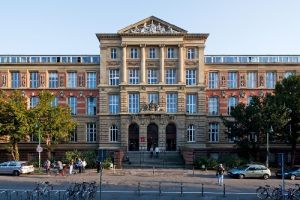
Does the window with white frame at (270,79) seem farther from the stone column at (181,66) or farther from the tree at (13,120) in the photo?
the tree at (13,120)

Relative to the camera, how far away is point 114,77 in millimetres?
75188

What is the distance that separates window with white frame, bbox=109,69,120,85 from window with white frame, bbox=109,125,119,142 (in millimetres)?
6899

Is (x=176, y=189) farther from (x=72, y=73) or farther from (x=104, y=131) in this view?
(x=72, y=73)

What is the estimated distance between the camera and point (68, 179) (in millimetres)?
48656

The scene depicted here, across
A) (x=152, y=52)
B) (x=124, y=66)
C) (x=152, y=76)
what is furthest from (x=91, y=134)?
(x=152, y=52)

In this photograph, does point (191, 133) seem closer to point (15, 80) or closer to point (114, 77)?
point (114, 77)

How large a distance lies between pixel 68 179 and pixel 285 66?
44020mm

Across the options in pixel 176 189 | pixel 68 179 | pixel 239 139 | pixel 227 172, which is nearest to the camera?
pixel 176 189

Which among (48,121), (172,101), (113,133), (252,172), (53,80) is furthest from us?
(53,80)

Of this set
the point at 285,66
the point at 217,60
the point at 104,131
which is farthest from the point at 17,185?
the point at 285,66

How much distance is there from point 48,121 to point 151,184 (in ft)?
81.8

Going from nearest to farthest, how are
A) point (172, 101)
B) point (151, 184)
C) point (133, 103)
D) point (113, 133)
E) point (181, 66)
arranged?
point (151, 184) < point (181, 66) < point (172, 101) < point (133, 103) < point (113, 133)

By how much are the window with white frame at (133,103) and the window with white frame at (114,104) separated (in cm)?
199

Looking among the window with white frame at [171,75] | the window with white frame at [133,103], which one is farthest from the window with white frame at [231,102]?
the window with white frame at [133,103]
